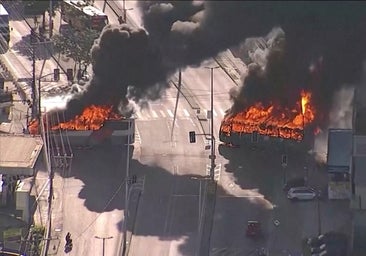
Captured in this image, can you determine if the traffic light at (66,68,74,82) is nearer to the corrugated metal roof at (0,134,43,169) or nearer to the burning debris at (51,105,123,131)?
the burning debris at (51,105,123,131)

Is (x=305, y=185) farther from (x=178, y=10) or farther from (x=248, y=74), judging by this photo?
(x=178, y=10)

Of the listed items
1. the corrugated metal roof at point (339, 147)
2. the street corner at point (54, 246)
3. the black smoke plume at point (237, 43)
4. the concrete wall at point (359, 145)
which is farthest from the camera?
the corrugated metal roof at point (339, 147)

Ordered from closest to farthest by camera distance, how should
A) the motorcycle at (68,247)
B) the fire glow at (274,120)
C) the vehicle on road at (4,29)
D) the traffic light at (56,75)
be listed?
the motorcycle at (68,247) → the fire glow at (274,120) → the traffic light at (56,75) → the vehicle on road at (4,29)

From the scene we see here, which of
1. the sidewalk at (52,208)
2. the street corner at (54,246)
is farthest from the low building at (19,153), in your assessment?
the street corner at (54,246)

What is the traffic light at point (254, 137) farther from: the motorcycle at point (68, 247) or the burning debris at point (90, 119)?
the motorcycle at point (68, 247)

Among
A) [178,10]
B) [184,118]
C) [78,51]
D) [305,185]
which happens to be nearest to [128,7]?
[78,51]

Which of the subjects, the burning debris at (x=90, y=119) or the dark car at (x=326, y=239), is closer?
the dark car at (x=326, y=239)

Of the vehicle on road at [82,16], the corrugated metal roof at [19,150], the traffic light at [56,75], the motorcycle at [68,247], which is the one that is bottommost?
the motorcycle at [68,247]

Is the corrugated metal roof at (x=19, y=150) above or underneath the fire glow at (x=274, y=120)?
underneath
